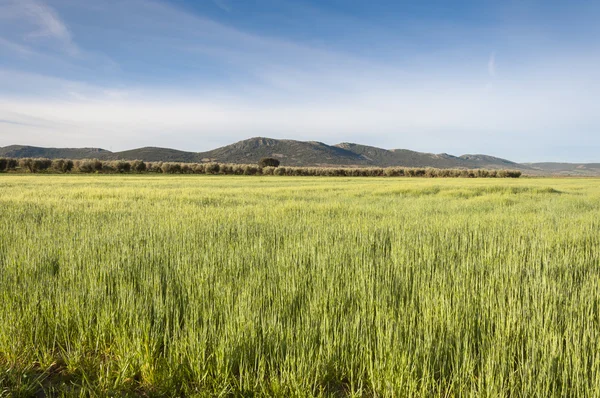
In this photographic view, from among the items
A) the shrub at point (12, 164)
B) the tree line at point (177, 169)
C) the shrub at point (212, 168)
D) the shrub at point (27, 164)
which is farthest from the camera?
the shrub at point (212, 168)

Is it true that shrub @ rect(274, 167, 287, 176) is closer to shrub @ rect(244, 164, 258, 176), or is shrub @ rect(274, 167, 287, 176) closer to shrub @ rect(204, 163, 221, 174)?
shrub @ rect(244, 164, 258, 176)

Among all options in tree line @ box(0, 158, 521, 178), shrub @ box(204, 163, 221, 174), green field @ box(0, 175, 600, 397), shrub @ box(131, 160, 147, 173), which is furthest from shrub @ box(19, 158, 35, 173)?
green field @ box(0, 175, 600, 397)

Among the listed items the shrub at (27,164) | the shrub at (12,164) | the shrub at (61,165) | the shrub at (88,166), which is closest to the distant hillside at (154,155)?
the shrub at (88,166)

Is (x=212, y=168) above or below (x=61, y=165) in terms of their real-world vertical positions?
below

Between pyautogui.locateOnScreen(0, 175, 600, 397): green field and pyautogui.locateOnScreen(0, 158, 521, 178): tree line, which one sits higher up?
pyautogui.locateOnScreen(0, 158, 521, 178): tree line

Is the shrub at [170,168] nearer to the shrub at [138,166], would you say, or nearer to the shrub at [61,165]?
the shrub at [138,166]

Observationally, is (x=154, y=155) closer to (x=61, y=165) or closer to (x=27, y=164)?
(x=61, y=165)

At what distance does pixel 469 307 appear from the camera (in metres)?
2.87

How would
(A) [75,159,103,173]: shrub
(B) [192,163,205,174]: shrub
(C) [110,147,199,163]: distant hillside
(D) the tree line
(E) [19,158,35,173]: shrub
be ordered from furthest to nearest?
(C) [110,147,199,163]: distant hillside → (B) [192,163,205,174]: shrub → (A) [75,159,103,173]: shrub → (D) the tree line → (E) [19,158,35,173]: shrub

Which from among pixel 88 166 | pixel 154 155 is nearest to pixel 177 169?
pixel 88 166

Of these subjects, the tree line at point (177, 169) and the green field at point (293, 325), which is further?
the tree line at point (177, 169)

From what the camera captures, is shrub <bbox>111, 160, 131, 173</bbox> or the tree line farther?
shrub <bbox>111, 160, 131, 173</bbox>

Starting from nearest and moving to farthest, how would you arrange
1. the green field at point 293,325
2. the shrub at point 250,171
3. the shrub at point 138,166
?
the green field at point 293,325 → the shrub at point 138,166 → the shrub at point 250,171

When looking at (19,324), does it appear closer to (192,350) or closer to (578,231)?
(192,350)
